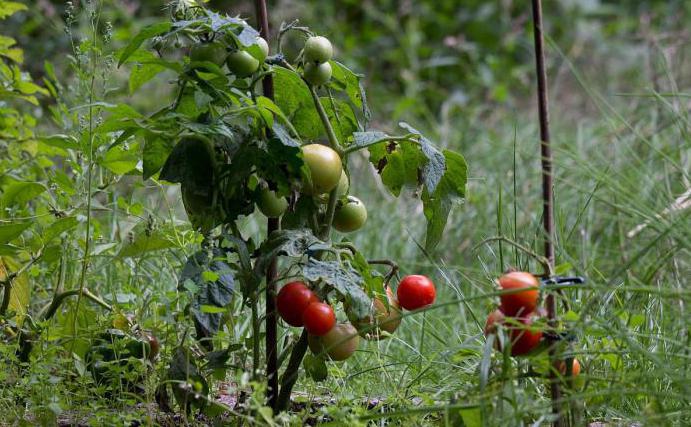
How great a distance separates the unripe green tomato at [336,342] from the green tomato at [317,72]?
1.14 feet

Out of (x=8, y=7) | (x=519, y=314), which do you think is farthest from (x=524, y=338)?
(x=8, y=7)

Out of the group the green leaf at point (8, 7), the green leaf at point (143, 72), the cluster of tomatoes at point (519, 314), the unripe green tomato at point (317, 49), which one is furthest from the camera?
the green leaf at point (8, 7)

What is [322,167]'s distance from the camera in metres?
1.25

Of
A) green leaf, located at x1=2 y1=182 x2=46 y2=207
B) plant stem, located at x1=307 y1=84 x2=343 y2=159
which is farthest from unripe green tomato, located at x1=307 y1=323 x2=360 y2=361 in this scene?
green leaf, located at x1=2 y1=182 x2=46 y2=207

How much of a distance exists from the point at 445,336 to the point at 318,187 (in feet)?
2.77

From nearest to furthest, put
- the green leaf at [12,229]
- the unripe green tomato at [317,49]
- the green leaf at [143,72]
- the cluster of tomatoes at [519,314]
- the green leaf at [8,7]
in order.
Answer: the cluster of tomatoes at [519,314] → the unripe green tomato at [317,49] → the green leaf at [143,72] → the green leaf at [12,229] → the green leaf at [8,7]

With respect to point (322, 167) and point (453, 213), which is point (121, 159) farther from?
point (453, 213)

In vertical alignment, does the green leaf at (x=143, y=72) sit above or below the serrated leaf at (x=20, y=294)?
above

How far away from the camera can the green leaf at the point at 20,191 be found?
1.55m

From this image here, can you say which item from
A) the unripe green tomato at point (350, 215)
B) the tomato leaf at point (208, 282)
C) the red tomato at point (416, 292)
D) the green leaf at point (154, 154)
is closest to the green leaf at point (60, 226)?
the green leaf at point (154, 154)

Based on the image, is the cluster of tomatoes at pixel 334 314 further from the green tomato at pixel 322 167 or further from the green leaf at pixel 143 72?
the green leaf at pixel 143 72

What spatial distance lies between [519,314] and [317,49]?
438 mm

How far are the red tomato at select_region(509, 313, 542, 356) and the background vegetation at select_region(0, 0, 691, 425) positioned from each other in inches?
1.0

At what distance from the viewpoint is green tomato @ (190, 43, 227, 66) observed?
123 cm
